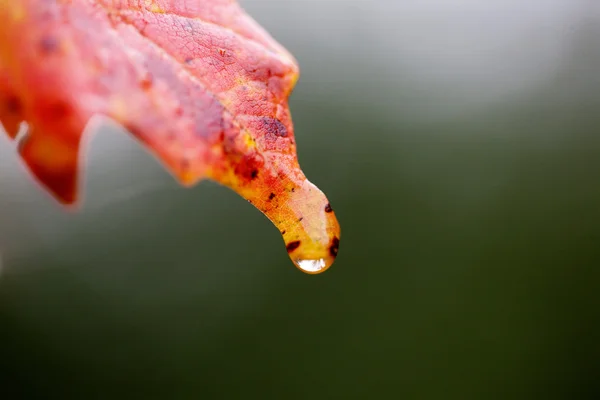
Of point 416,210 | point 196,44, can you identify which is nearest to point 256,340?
point 416,210

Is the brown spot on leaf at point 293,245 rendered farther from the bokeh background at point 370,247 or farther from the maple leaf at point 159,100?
the bokeh background at point 370,247

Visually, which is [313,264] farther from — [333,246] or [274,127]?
[274,127]

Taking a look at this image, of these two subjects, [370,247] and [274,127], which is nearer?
[274,127]

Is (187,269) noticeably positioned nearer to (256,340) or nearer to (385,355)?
(256,340)

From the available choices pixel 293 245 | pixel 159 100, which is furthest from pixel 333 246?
pixel 159 100

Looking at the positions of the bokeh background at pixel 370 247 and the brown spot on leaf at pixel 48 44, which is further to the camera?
the bokeh background at pixel 370 247

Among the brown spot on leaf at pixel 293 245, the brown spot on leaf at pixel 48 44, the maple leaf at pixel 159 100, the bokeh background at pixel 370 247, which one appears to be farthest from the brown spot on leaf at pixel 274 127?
the bokeh background at pixel 370 247

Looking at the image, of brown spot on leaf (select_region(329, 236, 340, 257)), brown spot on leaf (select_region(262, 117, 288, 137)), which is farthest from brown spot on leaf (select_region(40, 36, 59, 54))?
brown spot on leaf (select_region(329, 236, 340, 257))
